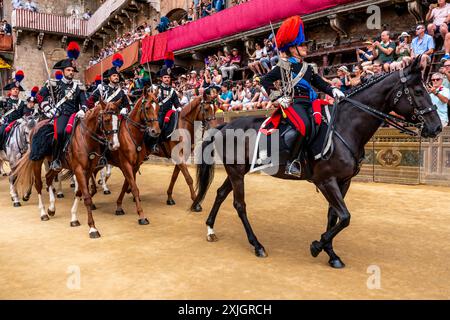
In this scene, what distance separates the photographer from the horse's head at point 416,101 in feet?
13.3

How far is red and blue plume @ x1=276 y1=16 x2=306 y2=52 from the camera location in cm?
453

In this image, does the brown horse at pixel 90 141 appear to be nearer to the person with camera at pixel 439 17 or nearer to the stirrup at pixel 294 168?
the stirrup at pixel 294 168

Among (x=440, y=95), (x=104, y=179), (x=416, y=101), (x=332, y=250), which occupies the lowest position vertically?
(x=332, y=250)

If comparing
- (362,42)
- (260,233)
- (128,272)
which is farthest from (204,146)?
(362,42)

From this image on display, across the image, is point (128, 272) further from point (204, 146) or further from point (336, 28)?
point (336, 28)

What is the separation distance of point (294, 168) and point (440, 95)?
606cm

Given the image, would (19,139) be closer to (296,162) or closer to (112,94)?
(112,94)

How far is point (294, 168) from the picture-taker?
15.0ft

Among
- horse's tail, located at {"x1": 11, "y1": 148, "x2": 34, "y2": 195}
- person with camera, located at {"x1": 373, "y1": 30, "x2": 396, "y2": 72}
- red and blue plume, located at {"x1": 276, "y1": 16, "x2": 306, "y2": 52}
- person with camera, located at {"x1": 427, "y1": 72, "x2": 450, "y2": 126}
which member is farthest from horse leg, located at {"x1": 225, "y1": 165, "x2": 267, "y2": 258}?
person with camera, located at {"x1": 373, "y1": 30, "x2": 396, "y2": 72}

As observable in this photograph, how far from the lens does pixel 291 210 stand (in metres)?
7.20

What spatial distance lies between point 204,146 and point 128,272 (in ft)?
7.20

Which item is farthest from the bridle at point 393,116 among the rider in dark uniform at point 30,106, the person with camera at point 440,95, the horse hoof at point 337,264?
the rider in dark uniform at point 30,106

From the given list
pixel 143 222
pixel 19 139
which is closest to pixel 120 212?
pixel 143 222

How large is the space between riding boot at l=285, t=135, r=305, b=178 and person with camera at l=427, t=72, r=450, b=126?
19.4 feet
